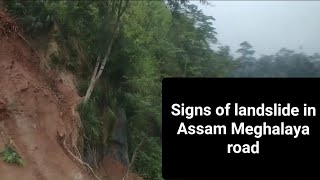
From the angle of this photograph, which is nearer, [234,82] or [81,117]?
[234,82]

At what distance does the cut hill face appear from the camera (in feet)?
26.2

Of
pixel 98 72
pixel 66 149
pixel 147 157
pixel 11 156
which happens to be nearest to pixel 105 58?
pixel 98 72

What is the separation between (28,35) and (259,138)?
6.28 metres

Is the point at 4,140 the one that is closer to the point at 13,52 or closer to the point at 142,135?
the point at 13,52

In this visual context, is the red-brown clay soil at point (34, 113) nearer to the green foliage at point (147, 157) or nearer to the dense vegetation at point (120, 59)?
the dense vegetation at point (120, 59)

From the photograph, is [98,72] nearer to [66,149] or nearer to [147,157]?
[66,149]

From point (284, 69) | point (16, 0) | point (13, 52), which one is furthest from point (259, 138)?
point (16, 0)

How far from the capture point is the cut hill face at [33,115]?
26.2 feet

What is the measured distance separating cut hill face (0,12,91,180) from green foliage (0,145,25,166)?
7 cm

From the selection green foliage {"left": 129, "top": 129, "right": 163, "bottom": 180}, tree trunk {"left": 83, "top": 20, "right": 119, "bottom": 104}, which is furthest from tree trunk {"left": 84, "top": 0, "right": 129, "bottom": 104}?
green foliage {"left": 129, "top": 129, "right": 163, "bottom": 180}

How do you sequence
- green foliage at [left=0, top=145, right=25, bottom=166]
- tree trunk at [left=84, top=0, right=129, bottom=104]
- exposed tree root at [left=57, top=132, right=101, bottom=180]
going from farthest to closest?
tree trunk at [left=84, top=0, right=129, bottom=104], exposed tree root at [left=57, top=132, right=101, bottom=180], green foliage at [left=0, top=145, right=25, bottom=166]

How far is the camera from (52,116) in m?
8.88

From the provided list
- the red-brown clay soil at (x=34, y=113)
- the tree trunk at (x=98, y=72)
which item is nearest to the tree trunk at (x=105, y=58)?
the tree trunk at (x=98, y=72)

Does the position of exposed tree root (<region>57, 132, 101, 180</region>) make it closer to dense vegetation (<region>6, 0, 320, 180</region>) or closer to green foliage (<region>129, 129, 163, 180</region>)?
dense vegetation (<region>6, 0, 320, 180</region>)
